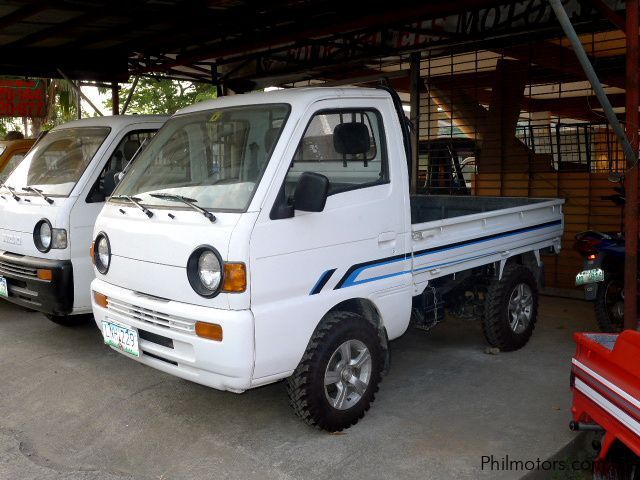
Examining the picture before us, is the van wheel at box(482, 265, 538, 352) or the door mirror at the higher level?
the door mirror

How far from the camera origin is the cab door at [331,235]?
A: 3402 mm

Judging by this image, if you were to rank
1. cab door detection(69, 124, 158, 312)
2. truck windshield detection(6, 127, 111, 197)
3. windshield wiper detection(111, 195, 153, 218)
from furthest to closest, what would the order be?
truck windshield detection(6, 127, 111, 197) < cab door detection(69, 124, 158, 312) < windshield wiper detection(111, 195, 153, 218)

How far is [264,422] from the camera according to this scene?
4.01 meters

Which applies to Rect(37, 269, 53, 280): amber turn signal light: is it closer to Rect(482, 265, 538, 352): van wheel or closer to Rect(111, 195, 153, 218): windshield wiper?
Rect(111, 195, 153, 218): windshield wiper

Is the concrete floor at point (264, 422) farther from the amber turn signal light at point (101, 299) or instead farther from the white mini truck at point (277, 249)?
the amber turn signal light at point (101, 299)

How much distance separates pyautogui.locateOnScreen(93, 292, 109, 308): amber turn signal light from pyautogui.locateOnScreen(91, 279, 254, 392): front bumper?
0.26 ft

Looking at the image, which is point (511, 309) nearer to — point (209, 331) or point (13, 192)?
point (209, 331)

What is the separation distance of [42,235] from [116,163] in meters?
0.88

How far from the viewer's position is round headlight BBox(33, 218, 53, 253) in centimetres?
508

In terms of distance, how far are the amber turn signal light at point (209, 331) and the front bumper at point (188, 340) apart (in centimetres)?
2

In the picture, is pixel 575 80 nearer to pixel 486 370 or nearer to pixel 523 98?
pixel 523 98

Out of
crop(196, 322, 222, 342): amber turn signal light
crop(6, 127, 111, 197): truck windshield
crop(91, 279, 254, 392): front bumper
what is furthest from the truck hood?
crop(196, 322, 222, 342): amber turn signal light

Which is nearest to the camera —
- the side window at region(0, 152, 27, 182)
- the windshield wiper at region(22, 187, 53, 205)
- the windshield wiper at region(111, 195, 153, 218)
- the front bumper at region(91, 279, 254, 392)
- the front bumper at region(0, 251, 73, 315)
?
the front bumper at region(91, 279, 254, 392)

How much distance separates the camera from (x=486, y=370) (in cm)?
485
